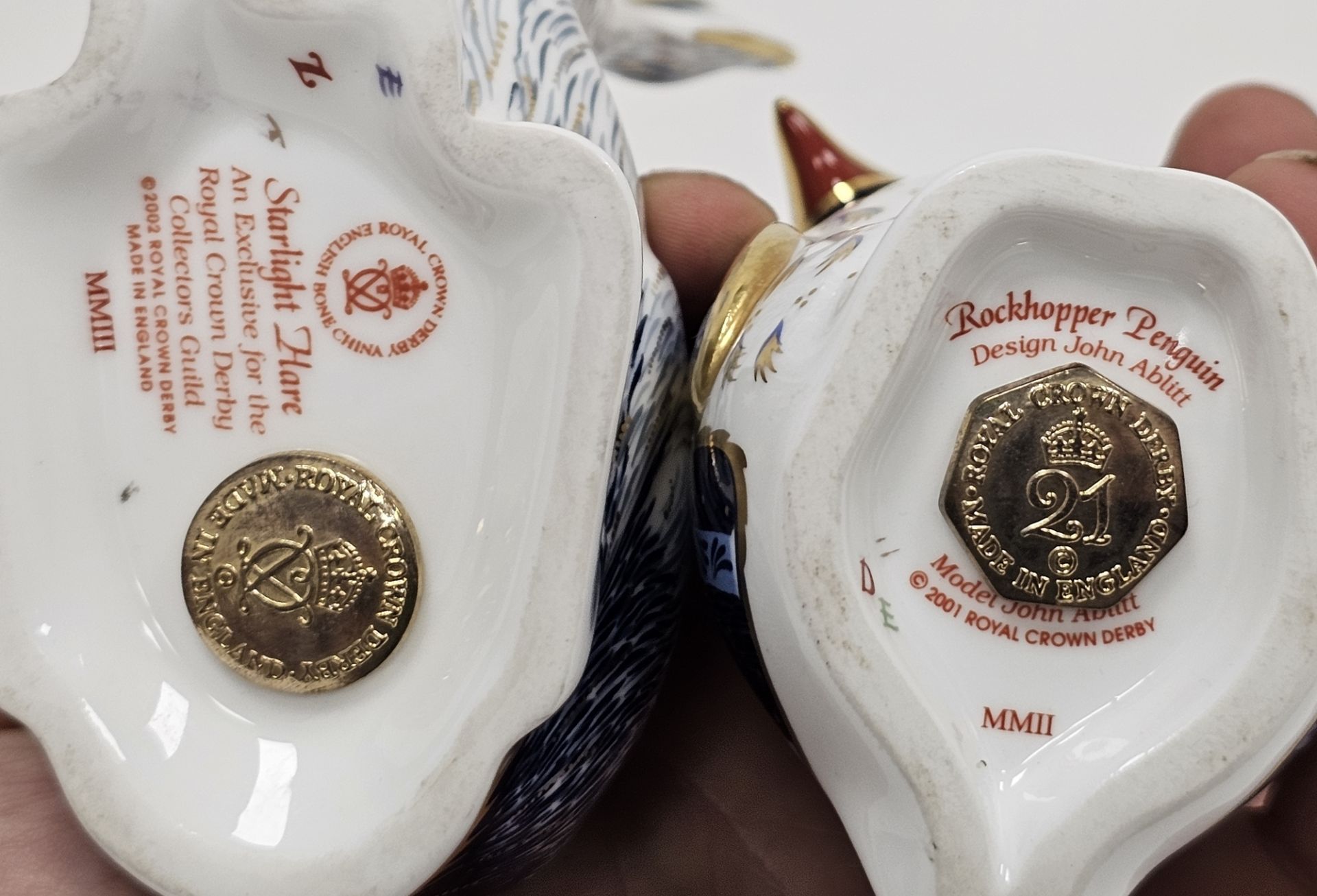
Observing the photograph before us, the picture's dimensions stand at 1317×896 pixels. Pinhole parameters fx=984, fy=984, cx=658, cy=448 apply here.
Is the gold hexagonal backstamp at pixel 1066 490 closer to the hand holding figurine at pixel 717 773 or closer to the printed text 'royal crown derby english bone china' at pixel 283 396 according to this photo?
the printed text 'royal crown derby english bone china' at pixel 283 396

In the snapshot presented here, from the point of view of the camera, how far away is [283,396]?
0.43m

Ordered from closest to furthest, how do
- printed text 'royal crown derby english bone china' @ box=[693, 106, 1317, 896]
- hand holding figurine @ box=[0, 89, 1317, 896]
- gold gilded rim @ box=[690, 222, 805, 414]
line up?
printed text 'royal crown derby english bone china' @ box=[693, 106, 1317, 896] → gold gilded rim @ box=[690, 222, 805, 414] → hand holding figurine @ box=[0, 89, 1317, 896]

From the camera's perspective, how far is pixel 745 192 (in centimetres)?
77

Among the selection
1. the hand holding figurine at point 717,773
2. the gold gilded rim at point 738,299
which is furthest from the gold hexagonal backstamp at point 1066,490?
the hand holding figurine at point 717,773

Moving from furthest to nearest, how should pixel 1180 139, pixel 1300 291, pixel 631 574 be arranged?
pixel 1180 139 < pixel 631 574 < pixel 1300 291

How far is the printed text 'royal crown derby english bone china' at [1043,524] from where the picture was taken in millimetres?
380

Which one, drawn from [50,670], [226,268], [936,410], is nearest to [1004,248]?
[936,410]

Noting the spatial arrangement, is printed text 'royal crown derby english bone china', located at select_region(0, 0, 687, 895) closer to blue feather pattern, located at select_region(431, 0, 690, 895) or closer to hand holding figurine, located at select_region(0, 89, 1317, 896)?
blue feather pattern, located at select_region(431, 0, 690, 895)

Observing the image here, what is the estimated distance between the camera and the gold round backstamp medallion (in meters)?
0.41

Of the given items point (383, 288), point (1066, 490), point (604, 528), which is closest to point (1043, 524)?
point (1066, 490)

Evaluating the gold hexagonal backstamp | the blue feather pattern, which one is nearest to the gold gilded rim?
the blue feather pattern

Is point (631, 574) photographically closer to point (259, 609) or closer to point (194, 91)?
point (259, 609)

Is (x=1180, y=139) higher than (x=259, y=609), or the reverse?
(x=1180, y=139)

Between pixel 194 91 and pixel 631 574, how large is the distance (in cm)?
30
